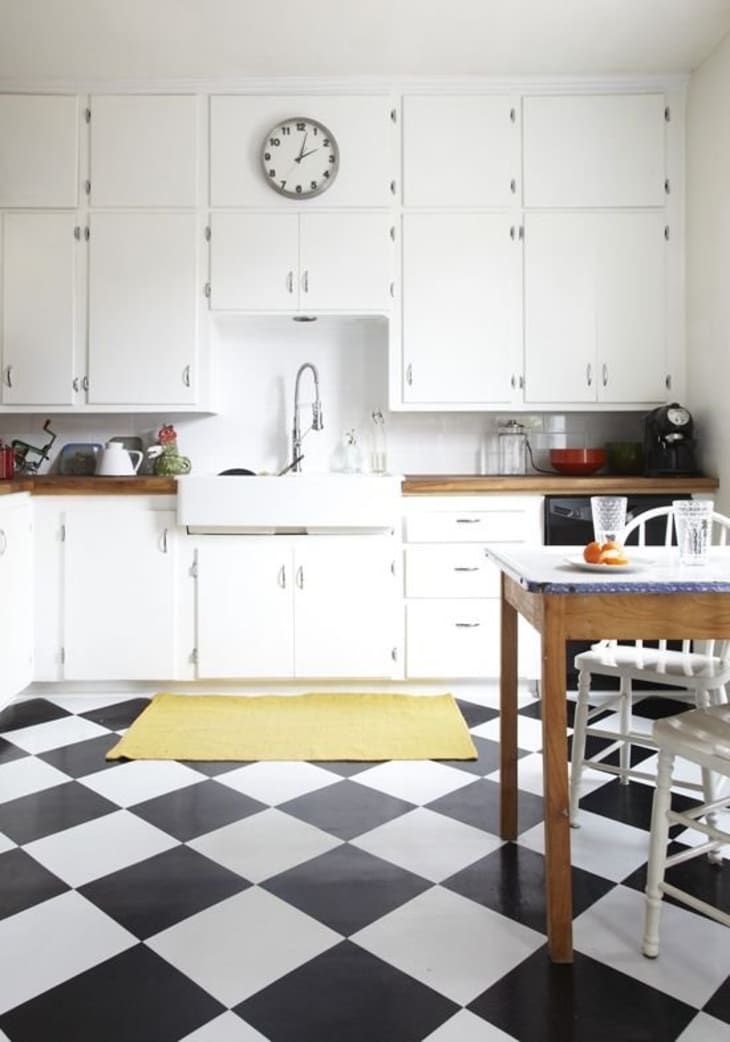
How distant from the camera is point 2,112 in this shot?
3.56 meters

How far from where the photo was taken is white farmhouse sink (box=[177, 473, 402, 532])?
10.7ft

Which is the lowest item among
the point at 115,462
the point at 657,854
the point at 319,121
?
the point at 657,854

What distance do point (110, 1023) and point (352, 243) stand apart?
3.00 metres

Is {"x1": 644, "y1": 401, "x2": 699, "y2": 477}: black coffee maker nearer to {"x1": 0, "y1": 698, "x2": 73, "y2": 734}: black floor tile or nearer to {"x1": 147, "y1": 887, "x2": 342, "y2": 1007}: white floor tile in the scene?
{"x1": 147, "y1": 887, "x2": 342, "y2": 1007}: white floor tile

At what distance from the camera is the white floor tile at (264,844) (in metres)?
1.96

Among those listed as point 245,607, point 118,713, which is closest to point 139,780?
point 118,713

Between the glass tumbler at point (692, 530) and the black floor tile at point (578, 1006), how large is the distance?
814 mm

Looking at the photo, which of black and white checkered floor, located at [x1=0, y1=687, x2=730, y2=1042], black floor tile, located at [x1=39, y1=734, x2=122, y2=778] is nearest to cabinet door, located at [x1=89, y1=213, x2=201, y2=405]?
black floor tile, located at [x1=39, y1=734, x2=122, y2=778]

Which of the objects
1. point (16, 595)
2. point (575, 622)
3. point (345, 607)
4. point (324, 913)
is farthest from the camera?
point (345, 607)

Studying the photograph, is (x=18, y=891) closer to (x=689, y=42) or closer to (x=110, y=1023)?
(x=110, y=1023)

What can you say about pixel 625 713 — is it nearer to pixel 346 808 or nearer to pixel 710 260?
pixel 346 808

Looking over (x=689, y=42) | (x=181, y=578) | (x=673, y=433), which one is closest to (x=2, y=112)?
(x=181, y=578)

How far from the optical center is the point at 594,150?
142 inches

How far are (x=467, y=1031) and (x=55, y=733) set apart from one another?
1999mm
